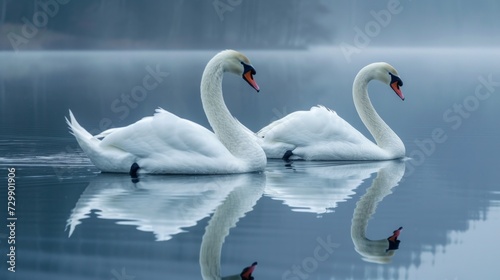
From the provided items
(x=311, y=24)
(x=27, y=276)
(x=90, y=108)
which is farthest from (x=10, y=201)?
(x=311, y=24)

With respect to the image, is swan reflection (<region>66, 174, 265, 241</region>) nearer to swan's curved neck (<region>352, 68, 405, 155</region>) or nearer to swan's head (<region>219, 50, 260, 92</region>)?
swan's head (<region>219, 50, 260, 92</region>)

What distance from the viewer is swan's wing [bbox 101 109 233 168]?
11.9 metres

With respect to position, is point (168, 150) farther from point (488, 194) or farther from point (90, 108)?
point (90, 108)

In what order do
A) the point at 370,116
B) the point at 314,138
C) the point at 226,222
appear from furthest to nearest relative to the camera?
the point at 370,116 < the point at 314,138 < the point at 226,222

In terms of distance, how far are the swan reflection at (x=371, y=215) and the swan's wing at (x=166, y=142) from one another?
6.22 ft

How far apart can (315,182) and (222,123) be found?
1403mm

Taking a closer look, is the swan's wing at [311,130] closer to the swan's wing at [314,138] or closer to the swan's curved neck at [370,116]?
the swan's wing at [314,138]

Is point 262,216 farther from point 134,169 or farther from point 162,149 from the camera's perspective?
point 134,169

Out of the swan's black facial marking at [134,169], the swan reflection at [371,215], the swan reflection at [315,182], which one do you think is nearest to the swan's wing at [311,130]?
the swan reflection at [315,182]

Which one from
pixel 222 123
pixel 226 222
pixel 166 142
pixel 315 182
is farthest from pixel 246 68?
pixel 226 222

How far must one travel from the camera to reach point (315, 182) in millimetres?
12070

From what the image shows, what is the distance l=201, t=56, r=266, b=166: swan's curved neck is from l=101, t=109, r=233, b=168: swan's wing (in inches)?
19.8

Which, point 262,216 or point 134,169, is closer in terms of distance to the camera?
point 262,216

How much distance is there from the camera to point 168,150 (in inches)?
471
